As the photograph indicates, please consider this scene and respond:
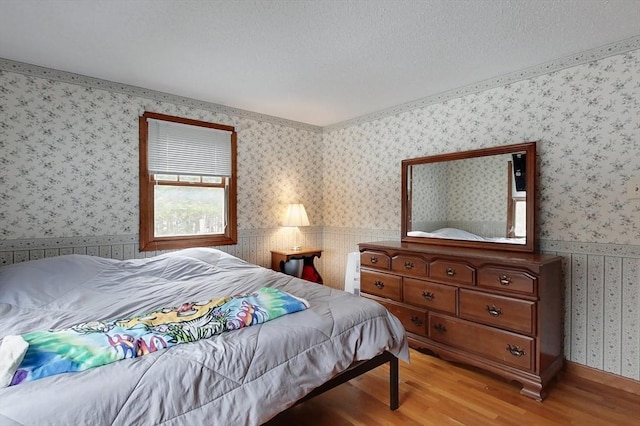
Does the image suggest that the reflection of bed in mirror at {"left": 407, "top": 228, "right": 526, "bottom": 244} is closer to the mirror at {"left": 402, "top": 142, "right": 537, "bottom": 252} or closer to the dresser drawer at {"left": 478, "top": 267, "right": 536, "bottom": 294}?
the mirror at {"left": 402, "top": 142, "right": 537, "bottom": 252}

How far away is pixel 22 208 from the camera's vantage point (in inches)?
106

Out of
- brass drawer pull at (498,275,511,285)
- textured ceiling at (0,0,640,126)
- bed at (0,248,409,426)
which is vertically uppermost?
textured ceiling at (0,0,640,126)

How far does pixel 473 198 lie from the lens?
10.0 ft

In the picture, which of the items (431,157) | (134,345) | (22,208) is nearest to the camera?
(134,345)

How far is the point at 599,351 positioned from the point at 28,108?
15.6 ft

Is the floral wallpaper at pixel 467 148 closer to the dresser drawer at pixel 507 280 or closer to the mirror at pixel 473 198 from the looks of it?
the mirror at pixel 473 198

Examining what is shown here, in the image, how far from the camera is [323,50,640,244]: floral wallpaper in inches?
91.0

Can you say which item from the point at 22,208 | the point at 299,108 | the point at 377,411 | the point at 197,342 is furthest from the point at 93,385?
the point at 299,108

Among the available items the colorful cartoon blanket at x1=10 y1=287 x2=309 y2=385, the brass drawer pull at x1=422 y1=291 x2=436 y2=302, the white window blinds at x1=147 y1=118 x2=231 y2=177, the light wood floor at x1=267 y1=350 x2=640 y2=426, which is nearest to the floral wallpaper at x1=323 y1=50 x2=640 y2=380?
the light wood floor at x1=267 y1=350 x2=640 y2=426

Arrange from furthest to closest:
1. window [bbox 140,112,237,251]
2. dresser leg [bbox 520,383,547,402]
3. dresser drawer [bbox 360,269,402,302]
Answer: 1. window [bbox 140,112,237,251]
2. dresser drawer [bbox 360,269,402,302]
3. dresser leg [bbox 520,383,547,402]

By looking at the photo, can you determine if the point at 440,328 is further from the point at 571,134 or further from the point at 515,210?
the point at 571,134

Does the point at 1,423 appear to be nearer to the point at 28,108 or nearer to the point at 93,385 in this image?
the point at 93,385

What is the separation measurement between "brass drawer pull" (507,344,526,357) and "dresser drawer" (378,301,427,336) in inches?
25.8

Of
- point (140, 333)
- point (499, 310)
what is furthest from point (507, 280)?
point (140, 333)
